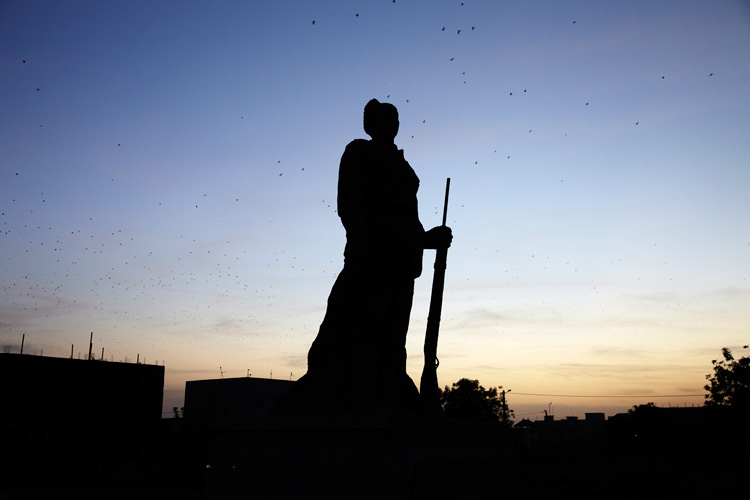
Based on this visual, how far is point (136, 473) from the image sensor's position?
22625 millimetres

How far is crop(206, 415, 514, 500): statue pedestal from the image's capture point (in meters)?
4.64

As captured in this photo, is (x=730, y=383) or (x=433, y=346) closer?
(x=433, y=346)

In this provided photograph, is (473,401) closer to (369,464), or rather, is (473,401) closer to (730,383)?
(730,383)

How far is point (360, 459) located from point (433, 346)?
157 cm

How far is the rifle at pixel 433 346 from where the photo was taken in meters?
5.88

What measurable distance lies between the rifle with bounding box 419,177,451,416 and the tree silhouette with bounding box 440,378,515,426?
44.5 m

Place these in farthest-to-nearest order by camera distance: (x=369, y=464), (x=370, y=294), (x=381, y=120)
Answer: (x=381, y=120) < (x=370, y=294) < (x=369, y=464)

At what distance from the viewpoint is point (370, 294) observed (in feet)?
18.9

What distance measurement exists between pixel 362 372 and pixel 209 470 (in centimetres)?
163

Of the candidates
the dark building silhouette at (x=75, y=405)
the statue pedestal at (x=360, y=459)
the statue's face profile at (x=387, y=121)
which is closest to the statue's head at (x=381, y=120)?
the statue's face profile at (x=387, y=121)

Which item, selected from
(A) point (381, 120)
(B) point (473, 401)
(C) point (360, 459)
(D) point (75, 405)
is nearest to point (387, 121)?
→ (A) point (381, 120)

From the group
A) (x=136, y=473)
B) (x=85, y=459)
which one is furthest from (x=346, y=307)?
(x=85, y=459)

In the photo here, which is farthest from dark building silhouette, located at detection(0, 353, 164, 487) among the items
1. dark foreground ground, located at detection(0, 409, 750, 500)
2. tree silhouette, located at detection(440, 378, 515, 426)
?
tree silhouette, located at detection(440, 378, 515, 426)

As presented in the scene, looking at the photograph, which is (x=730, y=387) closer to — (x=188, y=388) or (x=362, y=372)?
(x=188, y=388)
